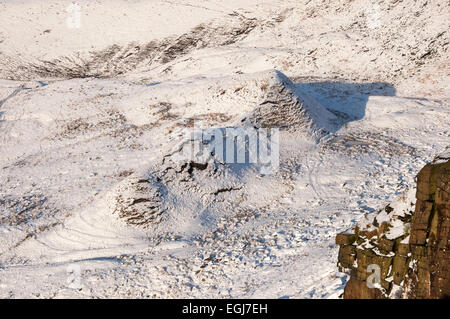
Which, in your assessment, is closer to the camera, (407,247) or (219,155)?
(407,247)

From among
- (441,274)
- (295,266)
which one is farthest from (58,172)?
(441,274)

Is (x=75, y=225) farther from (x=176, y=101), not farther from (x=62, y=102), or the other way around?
(x=62, y=102)

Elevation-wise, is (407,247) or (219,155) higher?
(219,155)

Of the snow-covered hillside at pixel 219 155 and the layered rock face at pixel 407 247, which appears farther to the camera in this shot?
the snow-covered hillside at pixel 219 155

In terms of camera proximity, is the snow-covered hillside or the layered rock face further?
the snow-covered hillside
